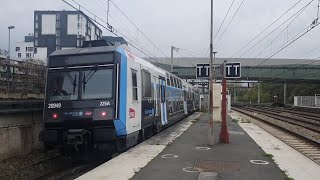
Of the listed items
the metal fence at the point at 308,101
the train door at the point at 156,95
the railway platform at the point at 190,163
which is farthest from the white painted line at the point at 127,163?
the metal fence at the point at 308,101

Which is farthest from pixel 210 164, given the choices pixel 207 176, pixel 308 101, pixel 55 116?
pixel 308 101

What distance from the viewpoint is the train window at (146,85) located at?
50.4 ft

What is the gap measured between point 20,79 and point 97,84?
23.4 feet

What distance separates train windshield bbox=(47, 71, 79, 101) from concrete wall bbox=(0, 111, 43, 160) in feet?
5.17

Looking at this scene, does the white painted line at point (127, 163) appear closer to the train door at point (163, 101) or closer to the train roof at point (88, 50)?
the train roof at point (88, 50)

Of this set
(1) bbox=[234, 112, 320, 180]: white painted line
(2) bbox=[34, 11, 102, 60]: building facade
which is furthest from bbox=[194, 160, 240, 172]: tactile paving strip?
(2) bbox=[34, 11, 102, 60]: building facade

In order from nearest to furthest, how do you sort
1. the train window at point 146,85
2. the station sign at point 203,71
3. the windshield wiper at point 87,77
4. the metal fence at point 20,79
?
the windshield wiper at point 87,77 → the train window at point 146,85 → the metal fence at point 20,79 → the station sign at point 203,71

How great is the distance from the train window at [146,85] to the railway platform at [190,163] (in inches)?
67.5

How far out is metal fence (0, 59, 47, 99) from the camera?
17234mm

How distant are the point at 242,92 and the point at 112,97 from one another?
15642cm

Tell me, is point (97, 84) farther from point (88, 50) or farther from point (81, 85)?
point (88, 50)

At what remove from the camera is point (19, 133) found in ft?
45.4

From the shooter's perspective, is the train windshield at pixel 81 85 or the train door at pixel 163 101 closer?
the train windshield at pixel 81 85

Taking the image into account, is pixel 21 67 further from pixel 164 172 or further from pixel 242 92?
pixel 242 92
